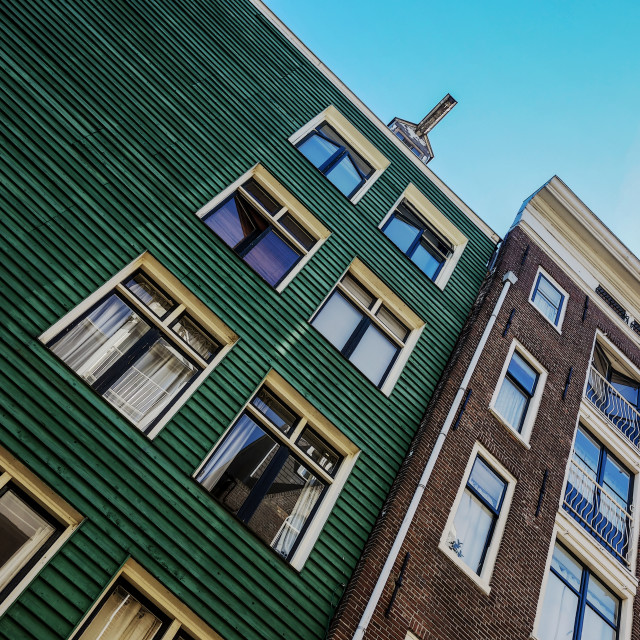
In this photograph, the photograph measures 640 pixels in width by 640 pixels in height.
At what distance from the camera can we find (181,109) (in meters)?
11.3

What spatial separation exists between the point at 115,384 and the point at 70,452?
1.31 m

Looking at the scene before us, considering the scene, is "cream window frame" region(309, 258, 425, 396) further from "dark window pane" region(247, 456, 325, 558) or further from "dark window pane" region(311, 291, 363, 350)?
"dark window pane" region(247, 456, 325, 558)

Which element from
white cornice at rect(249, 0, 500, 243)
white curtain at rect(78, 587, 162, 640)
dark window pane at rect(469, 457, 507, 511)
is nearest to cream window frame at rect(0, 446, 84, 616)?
white curtain at rect(78, 587, 162, 640)

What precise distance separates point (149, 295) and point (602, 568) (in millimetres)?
10306

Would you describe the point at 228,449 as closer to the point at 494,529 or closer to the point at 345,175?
the point at 494,529

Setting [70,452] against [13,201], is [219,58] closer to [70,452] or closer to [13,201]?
[13,201]

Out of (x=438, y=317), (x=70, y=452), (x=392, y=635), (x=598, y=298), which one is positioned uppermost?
(x=598, y=298)

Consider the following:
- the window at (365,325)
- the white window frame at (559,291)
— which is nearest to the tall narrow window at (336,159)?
the window at (365,325)

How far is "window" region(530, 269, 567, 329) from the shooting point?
1503 cm

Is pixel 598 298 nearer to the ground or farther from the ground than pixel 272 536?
farther from the ground

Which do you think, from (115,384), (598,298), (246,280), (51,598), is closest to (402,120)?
(598,298)

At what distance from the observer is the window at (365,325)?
36.9 feet

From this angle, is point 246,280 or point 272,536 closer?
point 272,536

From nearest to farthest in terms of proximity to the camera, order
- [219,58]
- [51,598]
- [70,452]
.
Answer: [51,598]
[70,452]
[219,58]
